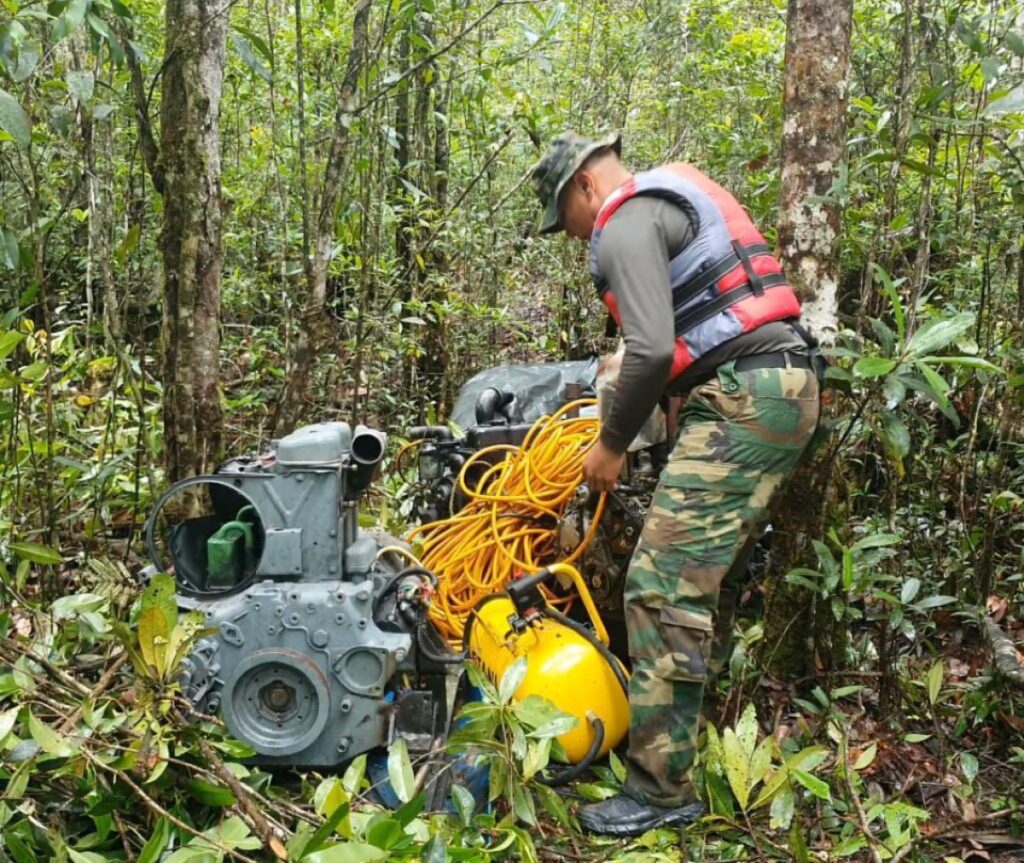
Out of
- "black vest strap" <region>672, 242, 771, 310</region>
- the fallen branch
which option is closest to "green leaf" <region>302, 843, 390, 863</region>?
"black vest strap" <region>672, 242, 771, 310</region>

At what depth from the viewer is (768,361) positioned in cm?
246

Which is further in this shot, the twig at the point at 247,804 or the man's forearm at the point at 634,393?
the man's forearm at the point at 634,393

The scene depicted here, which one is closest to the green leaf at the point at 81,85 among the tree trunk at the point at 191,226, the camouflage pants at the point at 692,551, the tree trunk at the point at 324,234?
the tree trunk at the point at 191,226

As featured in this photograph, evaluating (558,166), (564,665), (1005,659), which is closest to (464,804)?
(564,665)

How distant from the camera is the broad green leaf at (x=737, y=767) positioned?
235cm

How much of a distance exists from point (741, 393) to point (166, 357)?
6.85ft

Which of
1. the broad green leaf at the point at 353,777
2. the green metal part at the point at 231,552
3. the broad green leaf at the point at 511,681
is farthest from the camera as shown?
the green metal part at the point at 231,552

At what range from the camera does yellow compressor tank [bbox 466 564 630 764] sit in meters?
2.56

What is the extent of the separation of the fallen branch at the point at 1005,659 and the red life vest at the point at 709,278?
122cm

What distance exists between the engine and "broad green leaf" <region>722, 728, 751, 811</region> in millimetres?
836

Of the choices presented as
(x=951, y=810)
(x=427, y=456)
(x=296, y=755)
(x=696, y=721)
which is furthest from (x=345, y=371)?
(x=951, y=810)

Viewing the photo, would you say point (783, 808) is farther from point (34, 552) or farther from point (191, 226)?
point (191, 226)

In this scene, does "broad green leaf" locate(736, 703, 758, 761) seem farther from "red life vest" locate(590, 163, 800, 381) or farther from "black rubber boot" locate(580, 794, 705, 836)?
"red life vest" locate(590, 163, 800, 381)

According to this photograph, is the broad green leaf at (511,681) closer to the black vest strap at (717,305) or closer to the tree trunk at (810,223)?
the black vest strap at (717,305)
